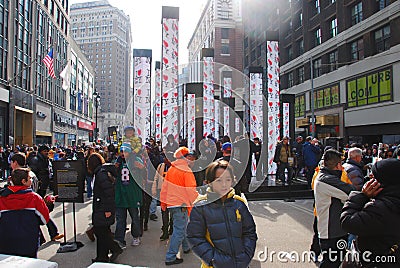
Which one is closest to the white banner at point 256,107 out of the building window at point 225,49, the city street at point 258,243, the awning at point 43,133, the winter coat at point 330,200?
the city street at point 258,243

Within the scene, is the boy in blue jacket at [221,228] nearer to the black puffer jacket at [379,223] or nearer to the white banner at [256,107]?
the black puffer jacket at [379,223]

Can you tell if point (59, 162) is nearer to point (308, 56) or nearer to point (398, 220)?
point (398, 220)

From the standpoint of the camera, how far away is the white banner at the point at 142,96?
9.11m

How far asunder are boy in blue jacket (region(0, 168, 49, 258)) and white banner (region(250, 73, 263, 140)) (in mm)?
10950

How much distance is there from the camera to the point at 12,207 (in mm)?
3521

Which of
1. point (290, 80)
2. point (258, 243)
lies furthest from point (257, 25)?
point (258, 243)

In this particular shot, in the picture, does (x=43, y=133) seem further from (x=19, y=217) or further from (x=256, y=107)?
(x=19, y=217)

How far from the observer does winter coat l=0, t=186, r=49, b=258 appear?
3.51 m

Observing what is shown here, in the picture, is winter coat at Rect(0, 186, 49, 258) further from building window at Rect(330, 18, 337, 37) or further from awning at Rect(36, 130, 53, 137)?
awning at Rect(36, 130, 53, 137)

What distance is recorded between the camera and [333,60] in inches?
1199

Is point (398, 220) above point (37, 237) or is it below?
above

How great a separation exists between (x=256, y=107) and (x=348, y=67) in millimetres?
18046

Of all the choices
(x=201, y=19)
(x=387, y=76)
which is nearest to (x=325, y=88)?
(x=387, y=76)

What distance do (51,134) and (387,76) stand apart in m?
36.9
